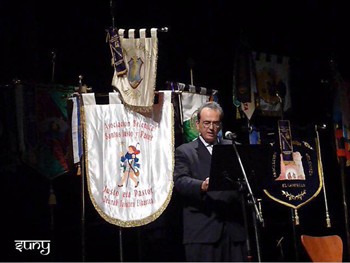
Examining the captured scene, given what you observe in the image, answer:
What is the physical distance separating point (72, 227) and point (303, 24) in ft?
12.1

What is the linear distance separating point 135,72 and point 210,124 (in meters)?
1.16

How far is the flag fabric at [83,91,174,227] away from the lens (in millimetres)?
5039

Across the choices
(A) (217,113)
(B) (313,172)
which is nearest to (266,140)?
(B) (313,172)

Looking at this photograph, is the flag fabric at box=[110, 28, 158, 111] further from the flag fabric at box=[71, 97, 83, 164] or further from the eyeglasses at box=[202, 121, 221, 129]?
the eyeglasses at box=[202, 121, 221, 129]

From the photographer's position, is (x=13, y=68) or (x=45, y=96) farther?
(x=13, y=68)

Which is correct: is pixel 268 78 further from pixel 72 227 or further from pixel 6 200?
pixel 6 200

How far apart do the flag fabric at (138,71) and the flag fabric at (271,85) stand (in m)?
1.64

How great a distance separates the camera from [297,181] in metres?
5.88

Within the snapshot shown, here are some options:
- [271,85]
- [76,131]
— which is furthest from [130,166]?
[271,85]

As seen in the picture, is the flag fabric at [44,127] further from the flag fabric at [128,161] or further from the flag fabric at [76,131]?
the flag fabric at [128,161]

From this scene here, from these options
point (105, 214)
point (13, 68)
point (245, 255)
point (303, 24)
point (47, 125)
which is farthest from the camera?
point (303, 24)

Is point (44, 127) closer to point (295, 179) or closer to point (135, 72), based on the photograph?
point (135, 72)

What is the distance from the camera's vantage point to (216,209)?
4141mm

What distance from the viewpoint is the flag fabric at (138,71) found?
16.9 ft
